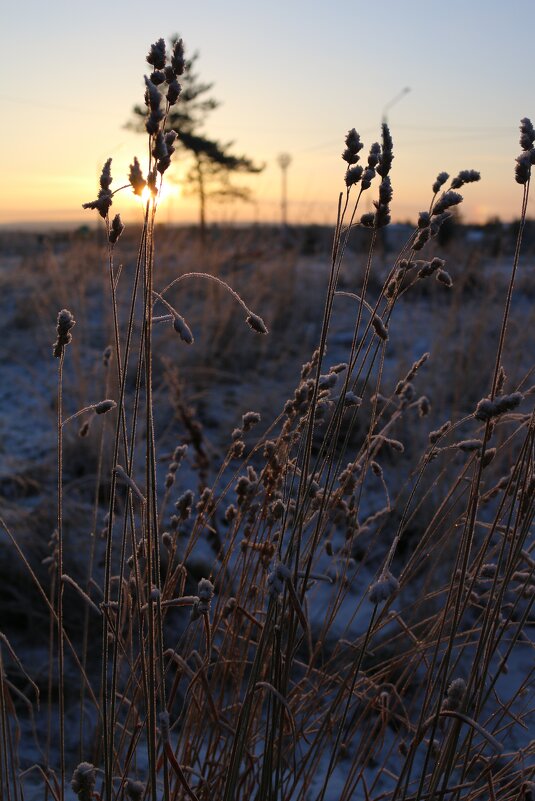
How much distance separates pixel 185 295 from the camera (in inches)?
276

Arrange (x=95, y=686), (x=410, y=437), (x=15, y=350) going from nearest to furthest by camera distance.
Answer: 1. (x=95, y=686)
2. (x=410, y=437)
3. (x=15, y=350)

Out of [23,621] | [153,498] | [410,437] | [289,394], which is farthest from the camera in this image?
[289,394]

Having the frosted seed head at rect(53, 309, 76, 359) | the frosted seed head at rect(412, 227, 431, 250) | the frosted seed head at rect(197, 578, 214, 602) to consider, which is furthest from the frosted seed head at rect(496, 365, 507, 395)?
the frosted seed head at rect(53, 309, 76, 359)

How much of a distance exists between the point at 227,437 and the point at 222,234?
3.57 metres

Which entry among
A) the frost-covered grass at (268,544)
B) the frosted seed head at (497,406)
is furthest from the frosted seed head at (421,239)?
the frosted seed head at (497,406)

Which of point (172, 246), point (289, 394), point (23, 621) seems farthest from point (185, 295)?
point (23, 621)

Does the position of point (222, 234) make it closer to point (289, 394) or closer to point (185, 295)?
point (185, 295)

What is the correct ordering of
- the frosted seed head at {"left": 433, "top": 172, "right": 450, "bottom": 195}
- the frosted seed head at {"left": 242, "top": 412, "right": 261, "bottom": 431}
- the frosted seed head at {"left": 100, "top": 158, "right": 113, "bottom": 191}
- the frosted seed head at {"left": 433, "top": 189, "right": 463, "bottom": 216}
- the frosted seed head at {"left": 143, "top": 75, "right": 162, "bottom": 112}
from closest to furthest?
the frosted seed head at {"left": 143, "top": 75, "right": 162, "bottom": 112}, the frosted seed head at {"left": 100, "top": 158, "right": 113, "bottom": 191}, the frosted seed head at {"left": 433, "top": 189, "right": 463, "bottom": 216}, the frosted seed head at {"left": 433, "top": 172, "right": 450, "bottom": 195}, the frosted seed head at {"left": 242, "top": 412, "right": 261, "bottom": 431}

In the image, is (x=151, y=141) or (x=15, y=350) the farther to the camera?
(x=15, y=350)

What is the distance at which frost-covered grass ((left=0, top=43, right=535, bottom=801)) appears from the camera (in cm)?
110

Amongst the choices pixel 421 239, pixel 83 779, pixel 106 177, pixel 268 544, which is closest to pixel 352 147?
pixel 421 239

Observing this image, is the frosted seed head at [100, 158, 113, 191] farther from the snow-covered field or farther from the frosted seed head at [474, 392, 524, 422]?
the frosted seed head at [474, 392, 524, 422]

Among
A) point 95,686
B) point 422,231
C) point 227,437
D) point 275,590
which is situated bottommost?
point 95,686

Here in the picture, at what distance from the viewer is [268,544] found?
53.4 inches
